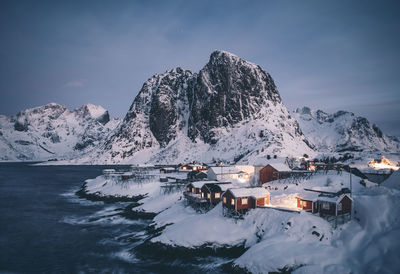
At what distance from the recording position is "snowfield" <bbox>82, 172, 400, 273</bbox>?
99.9 feet

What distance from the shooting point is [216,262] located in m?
37.3

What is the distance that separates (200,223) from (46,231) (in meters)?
30.2

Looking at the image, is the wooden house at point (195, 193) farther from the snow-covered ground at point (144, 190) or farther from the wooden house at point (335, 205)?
the wooden house at point (335, 205)

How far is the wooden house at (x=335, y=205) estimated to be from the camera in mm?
37062

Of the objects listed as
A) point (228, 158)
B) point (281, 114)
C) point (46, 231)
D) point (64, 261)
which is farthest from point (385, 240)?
point (281, 114)

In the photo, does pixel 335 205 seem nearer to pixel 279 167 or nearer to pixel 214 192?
pixel 214 192

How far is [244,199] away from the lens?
46312 millimetres

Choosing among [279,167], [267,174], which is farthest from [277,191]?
[279,167]

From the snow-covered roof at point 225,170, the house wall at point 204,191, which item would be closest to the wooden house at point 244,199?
the house wall at point 204,191

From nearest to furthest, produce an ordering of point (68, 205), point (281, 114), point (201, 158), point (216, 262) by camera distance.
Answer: point (216, 262)
point (68, 205)
point (201, 158)
point (281, 114)

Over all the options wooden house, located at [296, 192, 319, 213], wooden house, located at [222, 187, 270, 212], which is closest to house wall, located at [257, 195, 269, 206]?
wooden house, located at [222, 187, 270, 212]

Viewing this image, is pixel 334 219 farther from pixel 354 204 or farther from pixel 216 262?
pixel 216 262

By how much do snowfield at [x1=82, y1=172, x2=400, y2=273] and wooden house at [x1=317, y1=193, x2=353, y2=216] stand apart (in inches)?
47.5

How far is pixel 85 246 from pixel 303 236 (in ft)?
109
